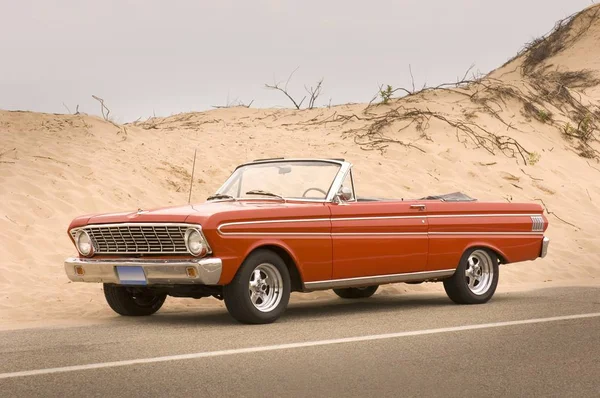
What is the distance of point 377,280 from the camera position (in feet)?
36.3

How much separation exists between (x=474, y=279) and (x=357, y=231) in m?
2.18

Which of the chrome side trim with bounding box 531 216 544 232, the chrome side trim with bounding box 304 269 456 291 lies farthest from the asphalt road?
the chrome side trim with bounding box 531 216 544 232

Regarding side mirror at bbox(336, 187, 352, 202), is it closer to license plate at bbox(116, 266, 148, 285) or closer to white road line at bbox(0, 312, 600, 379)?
white road line at bbox(0, 312, 600, 379)

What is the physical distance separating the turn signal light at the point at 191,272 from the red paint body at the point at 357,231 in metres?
0.25

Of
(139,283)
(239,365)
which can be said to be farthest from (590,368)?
(139,283)

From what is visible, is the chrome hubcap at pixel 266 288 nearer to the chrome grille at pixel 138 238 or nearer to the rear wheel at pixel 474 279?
the chrome grille at pixel 138 238

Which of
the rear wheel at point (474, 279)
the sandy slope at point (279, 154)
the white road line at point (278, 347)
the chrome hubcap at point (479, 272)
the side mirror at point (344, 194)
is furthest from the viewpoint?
the sandy slope at point (279, 154)

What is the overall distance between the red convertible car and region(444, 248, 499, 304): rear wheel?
0.01 meters

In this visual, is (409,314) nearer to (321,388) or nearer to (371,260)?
(371,260)

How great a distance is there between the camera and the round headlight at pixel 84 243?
34.0 ft

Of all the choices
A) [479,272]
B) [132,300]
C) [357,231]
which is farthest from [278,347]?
[479,272]

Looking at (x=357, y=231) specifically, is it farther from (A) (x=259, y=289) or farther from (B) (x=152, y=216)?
(B) (x=152, y=216)

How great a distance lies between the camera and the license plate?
972 cm

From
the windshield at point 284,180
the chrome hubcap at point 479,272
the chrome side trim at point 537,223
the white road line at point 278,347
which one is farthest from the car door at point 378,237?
the chrome side trim at point 537,223
